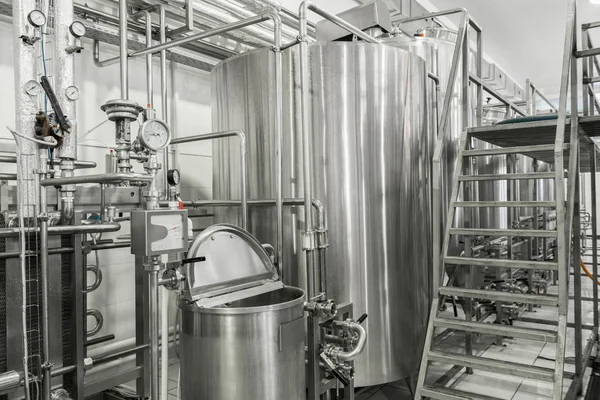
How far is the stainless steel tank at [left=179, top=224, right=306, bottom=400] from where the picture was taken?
1759mm

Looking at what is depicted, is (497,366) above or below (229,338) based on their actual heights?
below

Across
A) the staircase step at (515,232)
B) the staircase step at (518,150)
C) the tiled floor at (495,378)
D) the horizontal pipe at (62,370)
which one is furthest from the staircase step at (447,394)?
the horizontal pipe at (62,370)

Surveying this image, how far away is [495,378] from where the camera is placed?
3.30 metres

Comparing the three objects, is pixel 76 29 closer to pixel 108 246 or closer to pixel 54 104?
pixel 54 104

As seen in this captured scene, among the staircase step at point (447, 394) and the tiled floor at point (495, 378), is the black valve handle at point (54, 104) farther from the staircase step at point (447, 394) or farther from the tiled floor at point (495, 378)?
the staircase step at point (447, 394)

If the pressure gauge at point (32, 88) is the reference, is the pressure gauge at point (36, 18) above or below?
Answer: above

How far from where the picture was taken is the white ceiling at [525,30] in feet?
20.0

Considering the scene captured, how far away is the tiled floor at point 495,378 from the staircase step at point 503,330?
792mm

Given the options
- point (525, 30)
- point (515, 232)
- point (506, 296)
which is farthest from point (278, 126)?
point (525, 30)

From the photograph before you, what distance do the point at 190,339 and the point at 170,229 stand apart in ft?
1.60

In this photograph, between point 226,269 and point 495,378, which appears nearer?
point 226,269

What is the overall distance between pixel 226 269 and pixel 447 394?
137 centimetres

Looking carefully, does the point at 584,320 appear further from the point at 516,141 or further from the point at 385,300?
the point at 385,300

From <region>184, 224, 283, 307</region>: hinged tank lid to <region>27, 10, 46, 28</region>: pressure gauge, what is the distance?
1.11m
